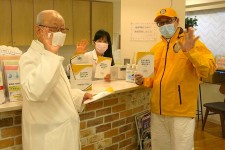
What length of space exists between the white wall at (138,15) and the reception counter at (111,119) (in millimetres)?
715

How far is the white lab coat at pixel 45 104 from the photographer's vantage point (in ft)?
4.26

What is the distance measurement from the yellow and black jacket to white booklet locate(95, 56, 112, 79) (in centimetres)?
52

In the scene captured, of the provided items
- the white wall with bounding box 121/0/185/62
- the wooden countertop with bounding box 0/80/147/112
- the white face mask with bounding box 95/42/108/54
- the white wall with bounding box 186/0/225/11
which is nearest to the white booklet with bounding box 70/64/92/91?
the wooden countertop with bounding box 0/80/147/112

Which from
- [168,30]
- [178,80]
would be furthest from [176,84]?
[168,30]

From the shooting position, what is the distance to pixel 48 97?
54.2 inches

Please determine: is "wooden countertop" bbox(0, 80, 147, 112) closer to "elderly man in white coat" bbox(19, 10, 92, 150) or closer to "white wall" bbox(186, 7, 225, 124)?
"elderly man in white coat" bbox(19, 10, 92, 150)

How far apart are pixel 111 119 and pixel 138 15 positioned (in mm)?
1399

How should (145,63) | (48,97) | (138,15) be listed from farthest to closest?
(138,15) < (145,63) < (48,97)

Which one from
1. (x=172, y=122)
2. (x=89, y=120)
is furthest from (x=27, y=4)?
(x=172, y=122)

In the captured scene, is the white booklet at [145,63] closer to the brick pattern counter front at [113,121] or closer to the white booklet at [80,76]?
the brick pattern counter front at [113,121]

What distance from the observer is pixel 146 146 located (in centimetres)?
261

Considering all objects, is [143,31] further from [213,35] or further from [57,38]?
[213,35]

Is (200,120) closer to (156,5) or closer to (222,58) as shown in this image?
(222,58)

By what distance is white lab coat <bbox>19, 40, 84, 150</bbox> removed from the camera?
4.26ft
